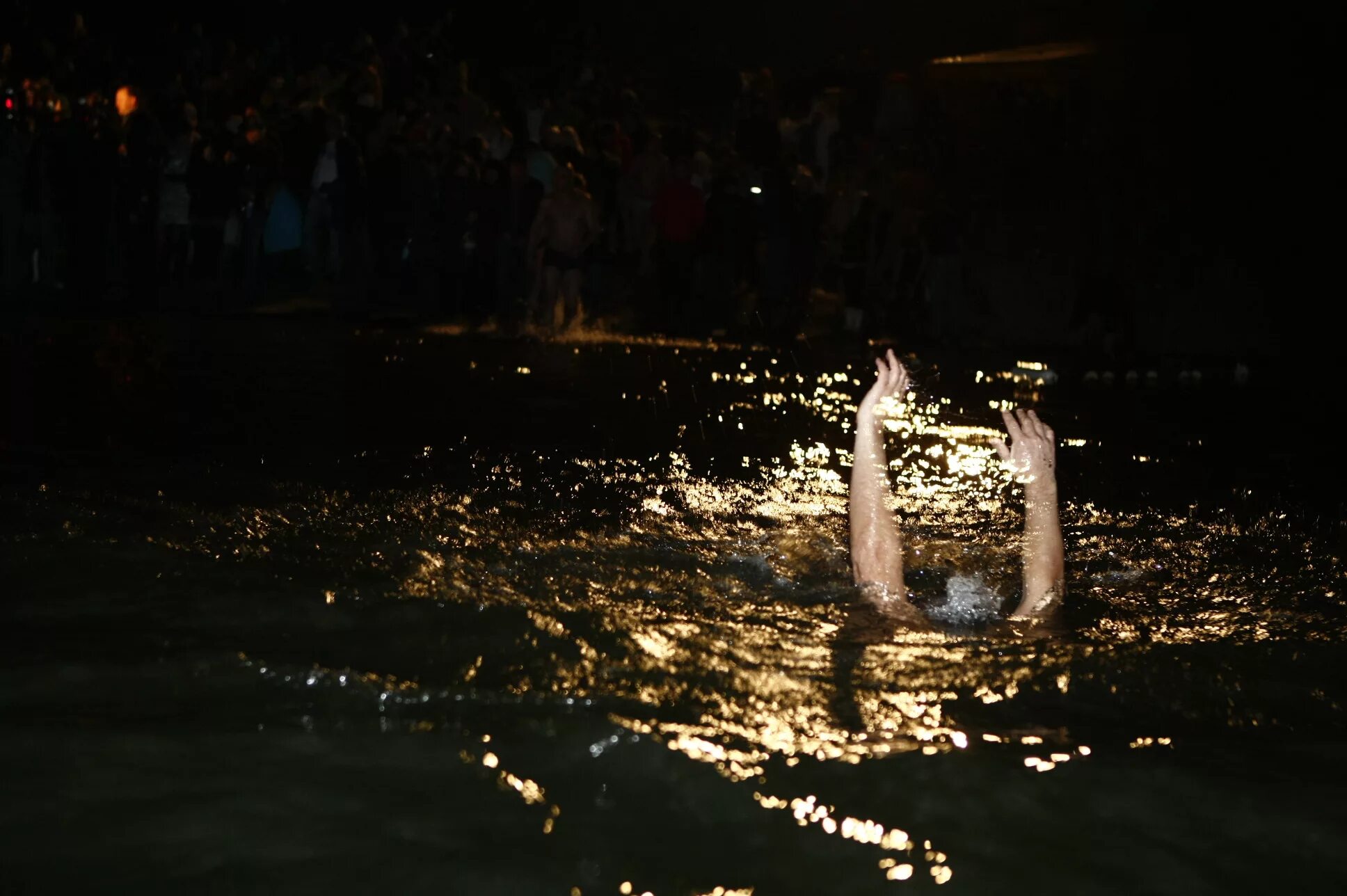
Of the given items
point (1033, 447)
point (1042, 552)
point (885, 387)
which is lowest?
point (1042, 552)

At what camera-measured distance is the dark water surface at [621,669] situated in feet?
15.6

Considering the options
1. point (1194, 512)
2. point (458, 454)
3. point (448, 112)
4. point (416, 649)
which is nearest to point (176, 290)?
point (448, 112)

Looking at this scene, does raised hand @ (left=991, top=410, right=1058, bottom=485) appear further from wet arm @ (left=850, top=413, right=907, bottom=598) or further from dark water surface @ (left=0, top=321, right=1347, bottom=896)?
dark water surface @ (left=0, top=321, right=1347, bottom=896)

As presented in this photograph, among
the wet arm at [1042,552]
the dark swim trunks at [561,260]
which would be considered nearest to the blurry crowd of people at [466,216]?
the dark swim trunks at [561,260]

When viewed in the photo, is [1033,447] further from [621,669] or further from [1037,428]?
[621,669]

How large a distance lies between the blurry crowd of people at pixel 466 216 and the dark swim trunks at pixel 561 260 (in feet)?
0.06

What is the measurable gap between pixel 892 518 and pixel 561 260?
13484mm

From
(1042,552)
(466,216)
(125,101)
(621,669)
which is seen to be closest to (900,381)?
(1042,552)

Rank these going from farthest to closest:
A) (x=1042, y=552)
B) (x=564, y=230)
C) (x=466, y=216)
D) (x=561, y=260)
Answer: (x=466, y=216), (x=561, y=260), (x=564, y=230), (x=1042, y=552)

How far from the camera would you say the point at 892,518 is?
7293 millimetres

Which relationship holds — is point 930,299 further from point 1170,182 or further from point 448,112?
point 448,112

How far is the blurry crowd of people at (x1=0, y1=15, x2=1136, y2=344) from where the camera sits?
21.5 m

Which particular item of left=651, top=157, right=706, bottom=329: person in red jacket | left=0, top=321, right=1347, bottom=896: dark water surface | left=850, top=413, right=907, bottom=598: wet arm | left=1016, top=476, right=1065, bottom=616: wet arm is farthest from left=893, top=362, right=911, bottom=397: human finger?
left=651, top=157, right=706, bottom=329: person in red jacket

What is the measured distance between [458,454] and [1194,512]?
452cm
